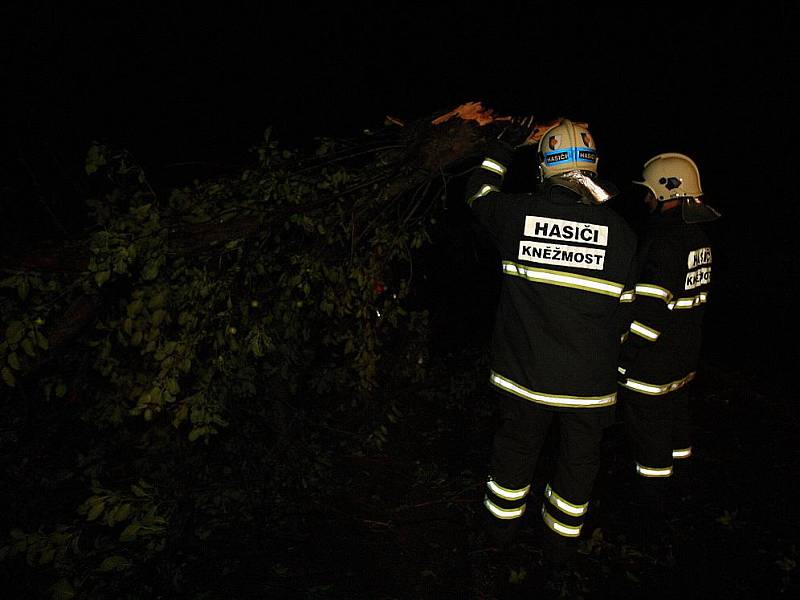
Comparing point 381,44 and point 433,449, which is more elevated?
point 381,44

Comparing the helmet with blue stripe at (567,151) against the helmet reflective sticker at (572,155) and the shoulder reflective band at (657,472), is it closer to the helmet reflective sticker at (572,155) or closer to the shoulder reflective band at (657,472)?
the helmet reflective sticker at (572,155)

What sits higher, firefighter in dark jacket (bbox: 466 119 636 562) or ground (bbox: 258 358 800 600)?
firefighter in dark jacket (bbox: 466 119 636 562)

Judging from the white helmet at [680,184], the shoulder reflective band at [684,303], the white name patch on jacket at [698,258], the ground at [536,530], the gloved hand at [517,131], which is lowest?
the ground at [536,530]

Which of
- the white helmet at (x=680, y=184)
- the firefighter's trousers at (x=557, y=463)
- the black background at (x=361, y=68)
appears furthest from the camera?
the black background at (x=361, y=68)

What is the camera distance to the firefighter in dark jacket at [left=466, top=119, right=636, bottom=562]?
2.66 metres

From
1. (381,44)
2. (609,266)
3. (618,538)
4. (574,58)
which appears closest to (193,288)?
(609,266)

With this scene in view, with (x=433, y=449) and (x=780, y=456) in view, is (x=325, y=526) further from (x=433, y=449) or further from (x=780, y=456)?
(x=780, y=456)

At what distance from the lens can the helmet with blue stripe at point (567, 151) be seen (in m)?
2.77

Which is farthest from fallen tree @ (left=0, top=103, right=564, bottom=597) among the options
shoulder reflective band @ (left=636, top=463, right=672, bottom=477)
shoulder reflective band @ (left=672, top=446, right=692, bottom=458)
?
shoulder reflective band @ (left=672, top=446, right=692, bottom=458)

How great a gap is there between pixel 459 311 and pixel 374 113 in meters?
2.94

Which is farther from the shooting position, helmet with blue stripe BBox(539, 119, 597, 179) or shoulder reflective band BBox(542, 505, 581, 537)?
shoulder reflective band BBox(542, 505, 581, 537)

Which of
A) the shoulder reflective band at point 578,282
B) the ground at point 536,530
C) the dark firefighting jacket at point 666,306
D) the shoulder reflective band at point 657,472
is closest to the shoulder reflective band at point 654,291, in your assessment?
the dark firefighting jacket at point 666,306

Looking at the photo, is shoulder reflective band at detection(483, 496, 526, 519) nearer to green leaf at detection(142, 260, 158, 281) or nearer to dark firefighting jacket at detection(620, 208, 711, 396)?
dark firefighting jacket at detection(620, 208, 711, 396)

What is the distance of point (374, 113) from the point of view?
5477 mm
